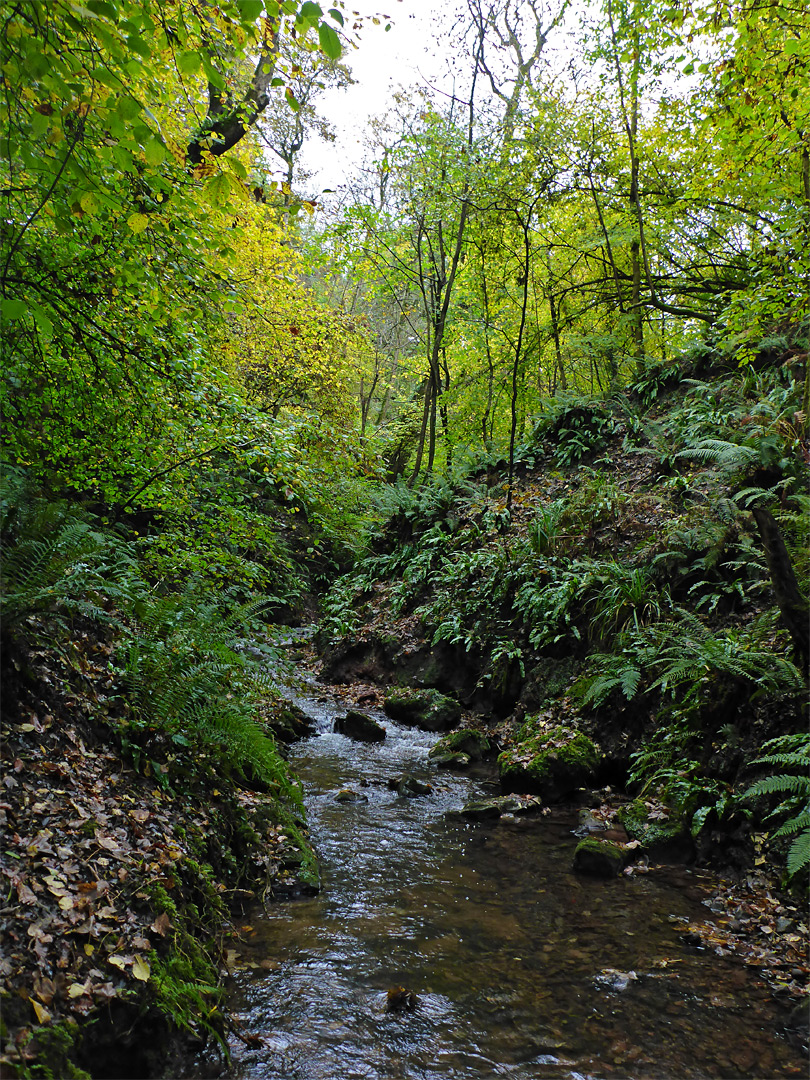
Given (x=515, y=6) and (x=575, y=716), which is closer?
(x=575, y=716)

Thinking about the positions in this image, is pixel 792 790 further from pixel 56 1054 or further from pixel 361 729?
pixel 361 729

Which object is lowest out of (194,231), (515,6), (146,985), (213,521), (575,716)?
(146,985)

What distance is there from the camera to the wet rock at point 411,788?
681cm

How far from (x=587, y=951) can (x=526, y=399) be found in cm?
1413

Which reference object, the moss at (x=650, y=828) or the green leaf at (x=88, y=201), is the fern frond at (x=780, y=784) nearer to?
the moss at (x=650, y=828)

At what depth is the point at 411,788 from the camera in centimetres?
685

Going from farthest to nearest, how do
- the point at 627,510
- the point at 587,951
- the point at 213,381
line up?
the point at 627,510 → the point at 213,381 → the point at 587,951

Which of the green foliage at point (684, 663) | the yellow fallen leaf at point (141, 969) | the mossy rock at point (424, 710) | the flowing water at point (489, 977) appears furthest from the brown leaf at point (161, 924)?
the mossy rock at point (424, 710)

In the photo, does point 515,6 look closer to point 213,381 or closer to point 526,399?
point 526,399

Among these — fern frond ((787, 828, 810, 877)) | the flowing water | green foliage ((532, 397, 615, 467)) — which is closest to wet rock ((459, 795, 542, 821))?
the flowing water

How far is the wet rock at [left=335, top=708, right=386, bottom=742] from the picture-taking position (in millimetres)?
8789

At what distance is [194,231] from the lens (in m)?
4.77

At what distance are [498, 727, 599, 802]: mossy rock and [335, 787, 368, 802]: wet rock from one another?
1601 millimetres

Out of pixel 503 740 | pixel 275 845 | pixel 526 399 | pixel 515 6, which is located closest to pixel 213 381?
pixel 275 845
